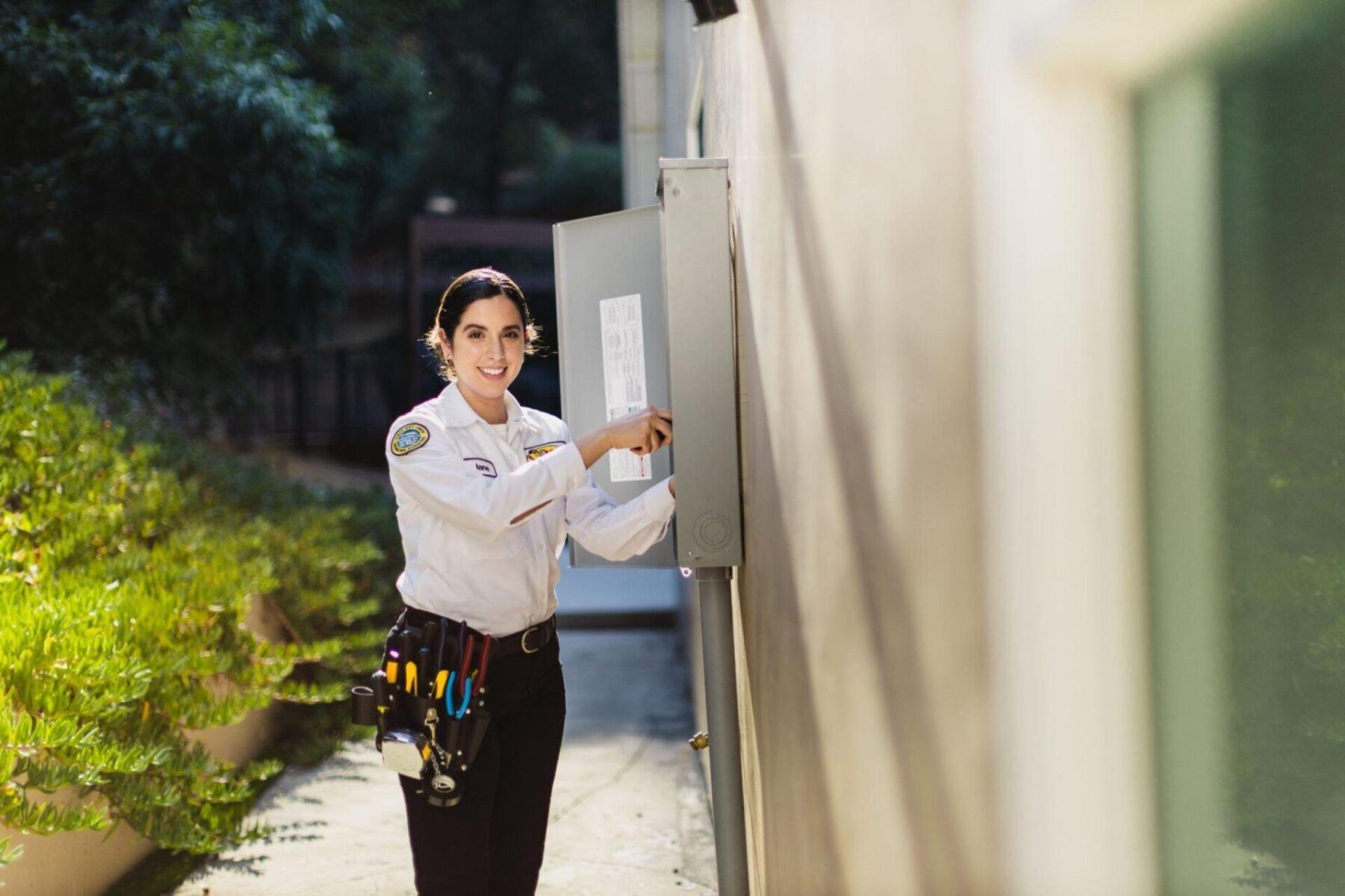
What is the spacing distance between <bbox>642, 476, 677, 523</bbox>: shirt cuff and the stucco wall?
0.28 m

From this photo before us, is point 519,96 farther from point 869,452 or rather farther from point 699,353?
point 869,452

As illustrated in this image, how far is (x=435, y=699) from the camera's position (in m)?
2.32

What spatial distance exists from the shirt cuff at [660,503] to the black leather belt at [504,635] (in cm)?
29

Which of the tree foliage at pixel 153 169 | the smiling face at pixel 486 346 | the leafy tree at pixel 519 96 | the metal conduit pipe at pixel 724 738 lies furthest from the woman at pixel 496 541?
the leafy tree at pixel 519 96

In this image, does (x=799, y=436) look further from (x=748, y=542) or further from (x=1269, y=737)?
(x=1269, y=737)

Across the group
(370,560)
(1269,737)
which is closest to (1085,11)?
(1269,737)

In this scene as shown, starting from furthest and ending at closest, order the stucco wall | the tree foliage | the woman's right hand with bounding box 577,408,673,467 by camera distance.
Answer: the tree foliage, the woman's right hand with bounding box 577,408,673,467, the stucco wall

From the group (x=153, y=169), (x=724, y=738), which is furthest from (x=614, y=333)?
(x=153, y=169)

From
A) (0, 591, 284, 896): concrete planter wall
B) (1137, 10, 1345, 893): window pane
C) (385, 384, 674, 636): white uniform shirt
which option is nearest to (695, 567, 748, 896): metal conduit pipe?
(385, 384, 674, 636): white uniform shirt

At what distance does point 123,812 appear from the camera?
3.11 m

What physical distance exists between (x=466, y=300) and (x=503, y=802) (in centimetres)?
95

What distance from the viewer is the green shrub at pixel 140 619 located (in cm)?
277

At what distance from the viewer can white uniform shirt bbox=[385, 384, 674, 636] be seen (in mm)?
2322

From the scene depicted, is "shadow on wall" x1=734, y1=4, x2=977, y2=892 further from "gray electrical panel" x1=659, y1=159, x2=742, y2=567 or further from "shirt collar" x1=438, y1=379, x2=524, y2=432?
"shirt collar" x1=438, y1=379, x2=524, y2=432
